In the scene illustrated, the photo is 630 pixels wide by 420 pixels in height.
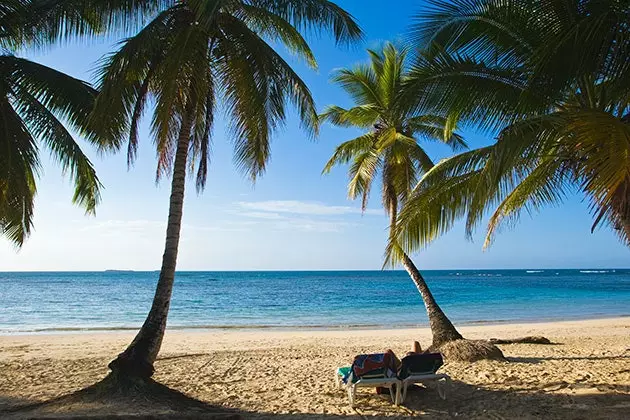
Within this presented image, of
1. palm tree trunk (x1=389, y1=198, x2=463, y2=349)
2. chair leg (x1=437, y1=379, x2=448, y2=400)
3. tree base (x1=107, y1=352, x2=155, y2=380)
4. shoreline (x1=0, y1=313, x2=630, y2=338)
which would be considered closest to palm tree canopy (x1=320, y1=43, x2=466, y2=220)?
palm tree trunk (x1=389, y1=198, x2=463, y2=349)

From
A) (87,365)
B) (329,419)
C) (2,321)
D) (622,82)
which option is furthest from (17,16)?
(2,321)

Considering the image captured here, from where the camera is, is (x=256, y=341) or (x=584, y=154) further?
(x=256, y=341)

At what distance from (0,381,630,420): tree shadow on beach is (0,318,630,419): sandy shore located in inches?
0.5

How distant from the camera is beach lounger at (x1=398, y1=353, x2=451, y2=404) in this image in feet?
19.4

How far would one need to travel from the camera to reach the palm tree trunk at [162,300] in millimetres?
6168

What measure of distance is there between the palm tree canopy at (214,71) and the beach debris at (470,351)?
5.02 meters

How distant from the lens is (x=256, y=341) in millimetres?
15062

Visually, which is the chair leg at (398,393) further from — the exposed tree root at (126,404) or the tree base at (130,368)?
the tree base at (130,368)

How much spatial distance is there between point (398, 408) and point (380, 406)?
234mm

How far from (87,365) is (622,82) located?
1023 cm

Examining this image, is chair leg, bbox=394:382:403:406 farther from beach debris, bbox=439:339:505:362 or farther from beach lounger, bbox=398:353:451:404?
beach debris, bbox=439:339:505:362

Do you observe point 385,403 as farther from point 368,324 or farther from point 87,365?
point 368,324

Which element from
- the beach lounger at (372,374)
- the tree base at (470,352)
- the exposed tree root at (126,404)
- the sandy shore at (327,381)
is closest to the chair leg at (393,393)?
the beach lounger at (372,374)

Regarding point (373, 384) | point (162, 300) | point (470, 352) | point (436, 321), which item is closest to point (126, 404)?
point (162, 300)
